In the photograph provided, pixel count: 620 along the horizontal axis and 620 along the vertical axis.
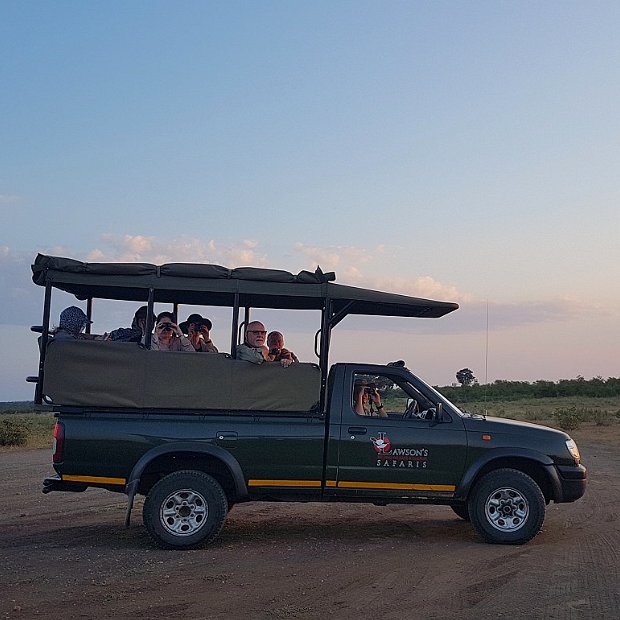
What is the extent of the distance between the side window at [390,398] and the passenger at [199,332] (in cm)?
165

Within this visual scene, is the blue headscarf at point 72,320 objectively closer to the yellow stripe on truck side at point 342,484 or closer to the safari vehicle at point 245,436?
the safari vehicle at point 245,436

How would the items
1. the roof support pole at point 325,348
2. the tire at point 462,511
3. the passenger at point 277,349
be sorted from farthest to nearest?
the tire at point 462,511 → the passenger at point 277,349 → the roof support pole at point 325,348

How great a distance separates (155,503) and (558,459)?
14.0ft

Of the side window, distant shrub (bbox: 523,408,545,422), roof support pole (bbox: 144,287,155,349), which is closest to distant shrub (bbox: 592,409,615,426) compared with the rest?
distant shrub (bbox: 523,408,545,422)

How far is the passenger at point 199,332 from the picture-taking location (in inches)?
398

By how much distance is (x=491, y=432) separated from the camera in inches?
382

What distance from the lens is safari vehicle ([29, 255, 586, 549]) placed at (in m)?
9.29

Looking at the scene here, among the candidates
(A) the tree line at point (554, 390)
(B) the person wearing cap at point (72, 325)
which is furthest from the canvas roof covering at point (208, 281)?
(A) the tree line at point (554, 390)

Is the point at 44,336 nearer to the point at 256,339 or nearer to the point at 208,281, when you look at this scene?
the point at 208,281

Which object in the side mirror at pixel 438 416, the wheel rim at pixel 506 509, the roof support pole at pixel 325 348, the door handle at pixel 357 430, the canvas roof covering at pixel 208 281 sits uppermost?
the canvas roof covering at pixel 208 281

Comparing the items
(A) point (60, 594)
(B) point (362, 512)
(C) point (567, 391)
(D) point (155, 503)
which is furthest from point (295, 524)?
(C) point (567, 391)

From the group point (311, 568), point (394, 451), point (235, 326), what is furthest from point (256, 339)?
point (311, 568)

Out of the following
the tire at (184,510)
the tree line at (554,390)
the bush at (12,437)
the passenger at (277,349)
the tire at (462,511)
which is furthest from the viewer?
the tree line at (554,390)

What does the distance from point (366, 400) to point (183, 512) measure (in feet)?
7.45
